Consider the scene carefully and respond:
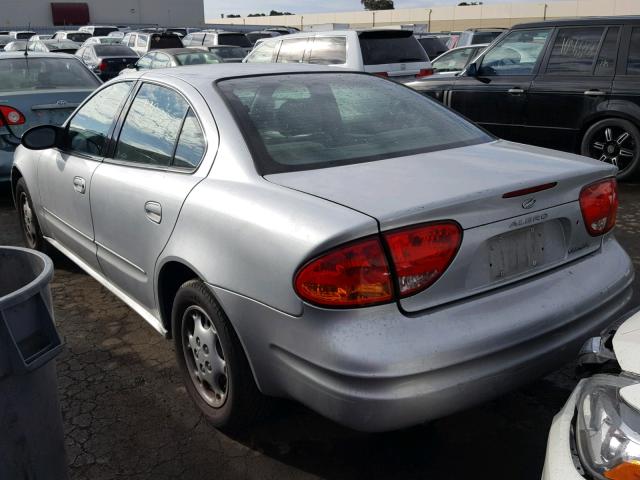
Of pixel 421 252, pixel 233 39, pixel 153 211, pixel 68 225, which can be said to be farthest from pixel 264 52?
pixel 233 39

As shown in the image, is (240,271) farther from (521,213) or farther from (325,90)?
(325,90)

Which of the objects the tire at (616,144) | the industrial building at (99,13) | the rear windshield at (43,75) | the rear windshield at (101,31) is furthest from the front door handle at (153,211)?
the industrial building at (99,13)

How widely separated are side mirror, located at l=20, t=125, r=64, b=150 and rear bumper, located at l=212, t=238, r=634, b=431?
2.21 meters

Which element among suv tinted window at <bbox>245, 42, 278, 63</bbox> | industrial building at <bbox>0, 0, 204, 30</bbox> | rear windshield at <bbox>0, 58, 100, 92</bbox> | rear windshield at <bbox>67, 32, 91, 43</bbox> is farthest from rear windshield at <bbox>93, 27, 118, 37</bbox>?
rear windshield at <bbox>0, 58, 100, 92</bbox>

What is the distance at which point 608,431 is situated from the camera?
5.22 feet

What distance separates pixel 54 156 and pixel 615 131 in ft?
19.0

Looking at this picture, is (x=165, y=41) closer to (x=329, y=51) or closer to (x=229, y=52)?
(x=229, y=52)

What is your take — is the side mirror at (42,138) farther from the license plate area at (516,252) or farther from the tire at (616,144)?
the tire at (616,144)

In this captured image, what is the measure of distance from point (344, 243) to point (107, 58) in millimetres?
16367

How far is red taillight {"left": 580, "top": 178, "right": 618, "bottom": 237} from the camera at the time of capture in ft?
8.58

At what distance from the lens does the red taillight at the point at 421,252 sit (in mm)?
2105

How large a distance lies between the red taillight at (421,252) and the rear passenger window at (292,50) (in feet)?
27.6

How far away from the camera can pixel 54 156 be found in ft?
13.7

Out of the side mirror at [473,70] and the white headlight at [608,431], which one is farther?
the side mirror at [473,70]
